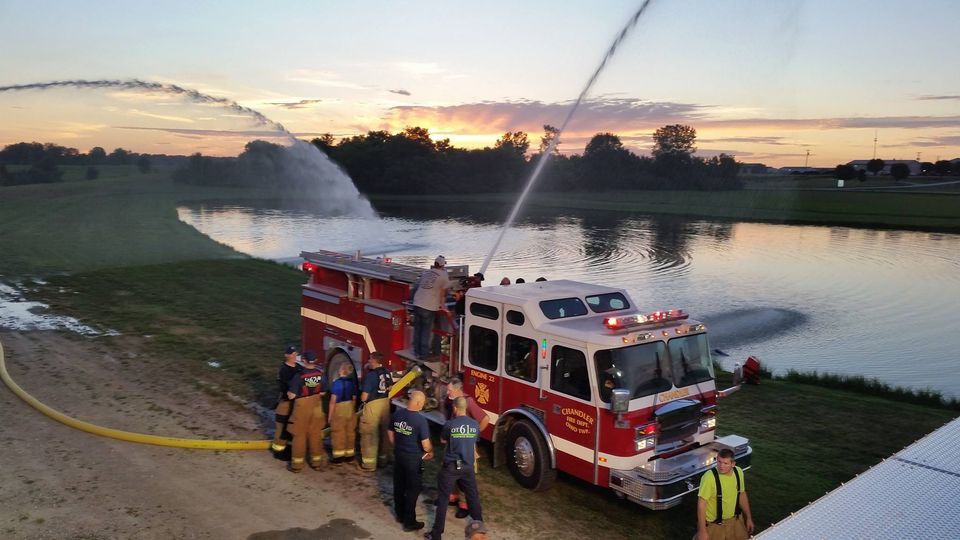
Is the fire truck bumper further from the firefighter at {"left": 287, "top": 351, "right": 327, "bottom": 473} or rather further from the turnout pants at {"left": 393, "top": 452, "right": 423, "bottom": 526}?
the firefighter at {"left": 287, "top": 351, "right": 327, "bottom": 473}

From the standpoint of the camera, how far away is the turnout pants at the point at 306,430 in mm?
9391

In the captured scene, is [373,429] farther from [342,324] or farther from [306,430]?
[342,324]

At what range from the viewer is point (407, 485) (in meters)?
7.85

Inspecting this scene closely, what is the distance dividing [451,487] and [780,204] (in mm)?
88972

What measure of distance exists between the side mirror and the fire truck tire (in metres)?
1.35

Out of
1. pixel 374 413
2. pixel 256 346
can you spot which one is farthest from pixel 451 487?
pixel 256 346

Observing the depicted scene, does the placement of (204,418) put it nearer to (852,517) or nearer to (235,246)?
(852,517)

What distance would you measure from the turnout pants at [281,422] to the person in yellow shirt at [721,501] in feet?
17.8

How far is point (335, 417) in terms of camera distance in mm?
9617

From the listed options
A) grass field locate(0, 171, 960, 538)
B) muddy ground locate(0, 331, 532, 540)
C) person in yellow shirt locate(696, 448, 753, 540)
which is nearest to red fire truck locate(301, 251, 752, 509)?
grass field locate(0, 171, 960, 538)

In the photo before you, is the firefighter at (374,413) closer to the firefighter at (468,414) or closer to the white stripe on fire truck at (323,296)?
the firefighter at (468,414)

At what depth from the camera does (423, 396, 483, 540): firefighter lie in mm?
7551

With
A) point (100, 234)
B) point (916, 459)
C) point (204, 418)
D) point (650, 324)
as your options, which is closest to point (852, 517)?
point (916, 459)

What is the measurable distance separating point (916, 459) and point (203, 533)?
721cm
